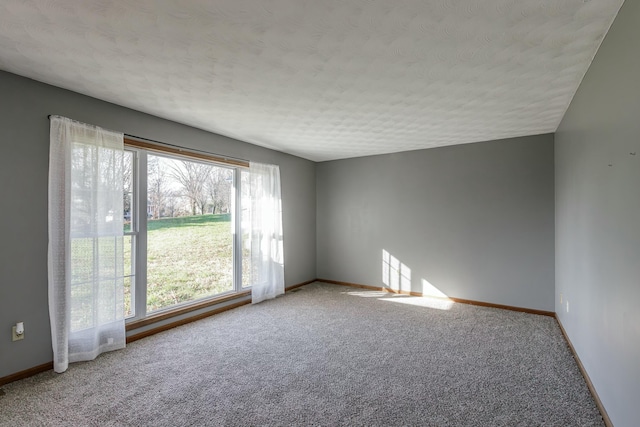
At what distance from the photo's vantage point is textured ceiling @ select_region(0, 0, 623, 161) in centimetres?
161

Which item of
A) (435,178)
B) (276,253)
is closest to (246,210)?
(276,253)

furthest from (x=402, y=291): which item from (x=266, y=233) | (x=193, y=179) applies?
(x=193, y=179)

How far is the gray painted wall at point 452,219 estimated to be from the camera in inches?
158

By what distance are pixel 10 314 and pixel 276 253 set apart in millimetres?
2971

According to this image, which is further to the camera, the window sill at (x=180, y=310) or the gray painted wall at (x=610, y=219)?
the window sill at (x=180, y=310)

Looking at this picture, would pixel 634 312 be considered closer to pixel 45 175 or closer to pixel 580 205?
pixel 580 205

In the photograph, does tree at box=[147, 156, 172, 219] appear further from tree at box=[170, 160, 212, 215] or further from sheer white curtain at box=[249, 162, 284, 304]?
sheer white curtain at box=[249, 162, 284, 304]

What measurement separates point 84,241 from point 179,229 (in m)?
1.10

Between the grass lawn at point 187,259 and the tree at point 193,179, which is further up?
the tree at point 193,179

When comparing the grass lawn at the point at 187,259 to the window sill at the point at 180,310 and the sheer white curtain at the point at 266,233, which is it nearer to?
the window sill at the point at 180,310

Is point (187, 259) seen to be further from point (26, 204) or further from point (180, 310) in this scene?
point (26, 204)

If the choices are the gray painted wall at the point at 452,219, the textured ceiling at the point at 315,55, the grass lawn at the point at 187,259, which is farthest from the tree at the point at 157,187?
the gray painted wall at the point at 452,219

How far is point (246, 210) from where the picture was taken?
4434 mm

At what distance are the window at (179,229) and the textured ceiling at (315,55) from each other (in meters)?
0.65
